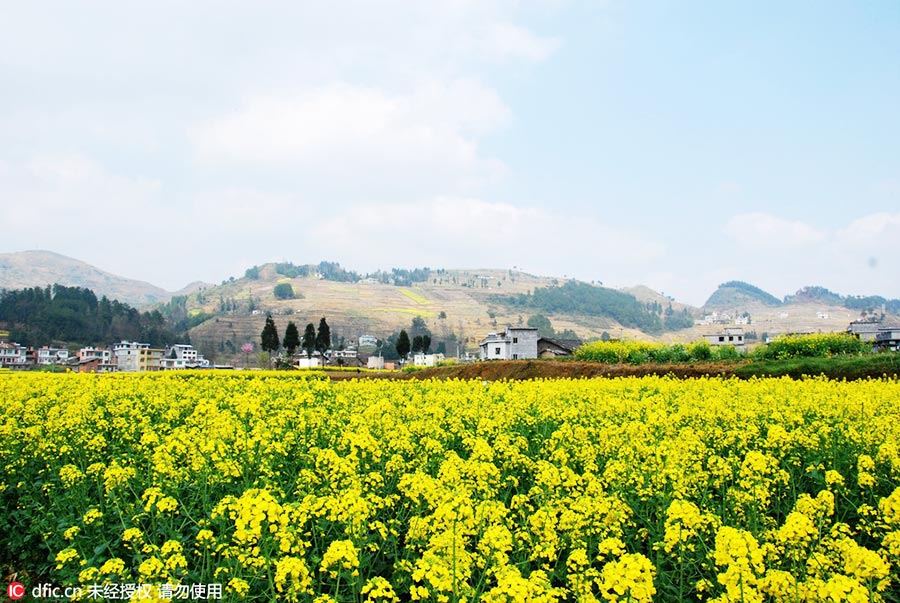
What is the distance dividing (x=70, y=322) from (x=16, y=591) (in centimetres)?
13847

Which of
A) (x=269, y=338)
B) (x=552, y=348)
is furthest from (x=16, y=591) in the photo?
(x=269, y=338)

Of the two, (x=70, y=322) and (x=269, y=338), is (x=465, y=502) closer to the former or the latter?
(x=269, y=338)

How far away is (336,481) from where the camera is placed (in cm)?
611

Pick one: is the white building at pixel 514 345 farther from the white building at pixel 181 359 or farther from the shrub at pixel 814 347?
the white building at pixel 181 359

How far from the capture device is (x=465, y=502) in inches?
199

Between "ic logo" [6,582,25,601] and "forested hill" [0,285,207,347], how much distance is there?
131594 mm

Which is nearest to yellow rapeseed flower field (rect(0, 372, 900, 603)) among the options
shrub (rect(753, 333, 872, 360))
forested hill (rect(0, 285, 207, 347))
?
shrub (rect(753, 333, 872, 360))

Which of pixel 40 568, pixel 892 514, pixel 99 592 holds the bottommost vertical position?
pixel 40 568

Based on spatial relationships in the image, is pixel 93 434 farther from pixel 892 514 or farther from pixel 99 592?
pixel 892 514

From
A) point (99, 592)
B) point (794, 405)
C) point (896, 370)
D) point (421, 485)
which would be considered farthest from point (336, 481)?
point (896, 370)

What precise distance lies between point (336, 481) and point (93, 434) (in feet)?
19.1

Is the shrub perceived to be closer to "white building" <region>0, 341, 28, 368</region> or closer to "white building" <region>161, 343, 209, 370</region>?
"white building" <region>161, 343, 209, 370</region>

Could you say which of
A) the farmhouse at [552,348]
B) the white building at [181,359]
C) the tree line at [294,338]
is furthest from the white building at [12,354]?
the farmhouse at [552,348]

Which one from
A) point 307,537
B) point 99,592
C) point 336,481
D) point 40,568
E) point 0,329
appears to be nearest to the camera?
point 99,592
